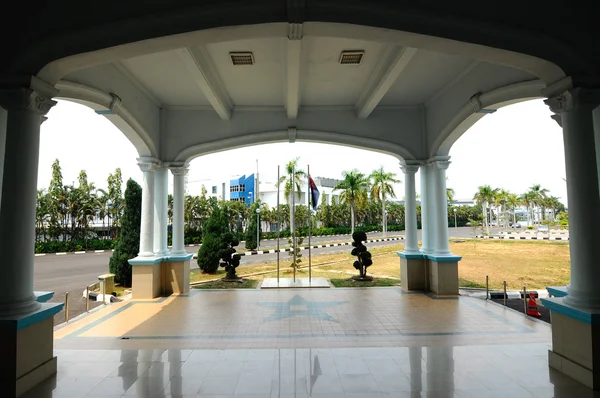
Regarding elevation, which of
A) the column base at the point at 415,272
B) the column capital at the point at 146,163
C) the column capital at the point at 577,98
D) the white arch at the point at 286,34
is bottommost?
the column base at the point at 415,272

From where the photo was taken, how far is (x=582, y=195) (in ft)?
11.2

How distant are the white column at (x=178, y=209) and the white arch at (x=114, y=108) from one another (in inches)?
28.1

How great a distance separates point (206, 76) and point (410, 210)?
5914 mm

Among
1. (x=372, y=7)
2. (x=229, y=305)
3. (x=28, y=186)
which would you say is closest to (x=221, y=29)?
(x=372, y=7)

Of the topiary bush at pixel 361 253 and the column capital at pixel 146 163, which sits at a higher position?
the column capital at pixel 146 163

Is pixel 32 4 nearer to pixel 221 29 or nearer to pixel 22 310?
pixel 221 29

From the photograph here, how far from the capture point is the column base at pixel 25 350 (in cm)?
302

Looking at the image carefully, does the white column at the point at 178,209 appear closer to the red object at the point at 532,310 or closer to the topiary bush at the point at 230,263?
the topiary bush at the point at 230,263

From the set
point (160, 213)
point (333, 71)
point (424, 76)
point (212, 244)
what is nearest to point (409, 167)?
point (424, 76)

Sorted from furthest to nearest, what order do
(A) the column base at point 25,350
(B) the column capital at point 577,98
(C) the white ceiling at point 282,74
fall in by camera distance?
(C) the white ceiling at point 282,74, (B) the column capital at point 577,98, (A) the column base at point 25,350

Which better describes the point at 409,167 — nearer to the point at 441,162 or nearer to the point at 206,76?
the point at 441,162

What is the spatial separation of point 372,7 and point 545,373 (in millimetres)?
4093

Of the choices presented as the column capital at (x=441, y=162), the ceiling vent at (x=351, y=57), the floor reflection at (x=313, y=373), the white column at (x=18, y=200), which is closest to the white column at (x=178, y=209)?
the floor reflection at (x=313, y=373)

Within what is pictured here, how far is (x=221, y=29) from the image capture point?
136 inches
